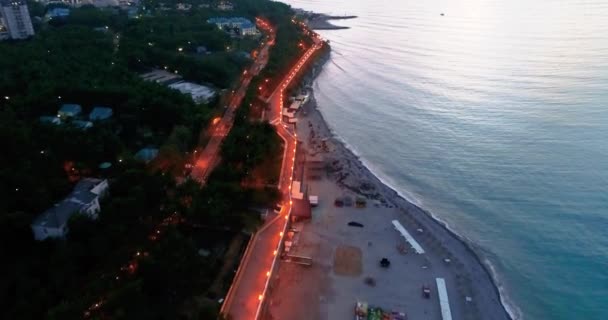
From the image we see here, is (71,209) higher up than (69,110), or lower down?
higher up

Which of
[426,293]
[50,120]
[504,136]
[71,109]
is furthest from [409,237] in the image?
[71,109]

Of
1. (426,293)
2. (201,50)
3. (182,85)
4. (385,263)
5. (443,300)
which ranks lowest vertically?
(201,50)

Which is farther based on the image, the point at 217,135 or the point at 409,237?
the point at 217,135

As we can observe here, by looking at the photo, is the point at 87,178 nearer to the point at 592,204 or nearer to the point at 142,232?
the point at 142,232

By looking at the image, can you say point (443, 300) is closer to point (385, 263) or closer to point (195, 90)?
point (385, 263)

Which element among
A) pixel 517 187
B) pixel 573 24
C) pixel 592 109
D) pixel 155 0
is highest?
pixel 573 24

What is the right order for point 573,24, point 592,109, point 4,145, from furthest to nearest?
1. point 573,24
2. point 592,109
3. point 4,145

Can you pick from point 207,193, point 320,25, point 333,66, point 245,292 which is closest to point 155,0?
point 320,25
